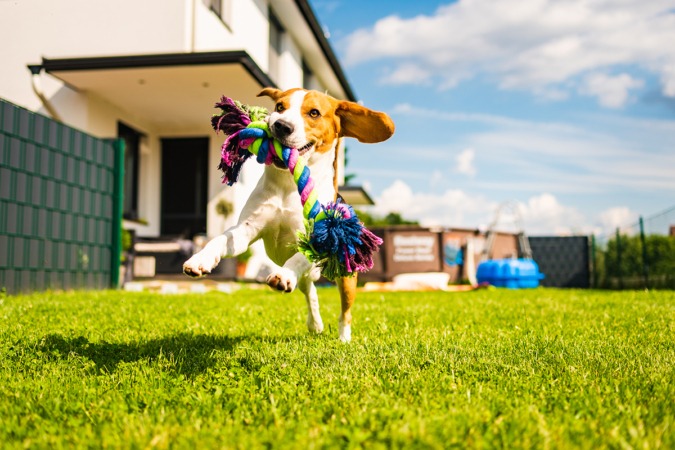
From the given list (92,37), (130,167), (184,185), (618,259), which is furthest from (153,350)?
(618,259)

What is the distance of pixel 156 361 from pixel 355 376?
1171mm

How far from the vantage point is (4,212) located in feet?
24.4

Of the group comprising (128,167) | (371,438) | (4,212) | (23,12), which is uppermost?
(23,12)

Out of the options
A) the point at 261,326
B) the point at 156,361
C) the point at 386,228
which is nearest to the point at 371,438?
the point at 156,361

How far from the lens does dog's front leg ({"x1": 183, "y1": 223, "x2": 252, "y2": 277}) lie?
2901 millimetres

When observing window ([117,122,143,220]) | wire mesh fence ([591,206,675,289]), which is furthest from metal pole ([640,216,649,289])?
window ([117,122,143,220])

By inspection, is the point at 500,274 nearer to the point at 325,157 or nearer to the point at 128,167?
the point at 128,167

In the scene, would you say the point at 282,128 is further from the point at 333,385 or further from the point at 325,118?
the point at 333,385

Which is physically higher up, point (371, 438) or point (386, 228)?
point (386, 228)

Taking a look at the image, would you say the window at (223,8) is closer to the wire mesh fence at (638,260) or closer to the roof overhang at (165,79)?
the roof overhang at (165,79)

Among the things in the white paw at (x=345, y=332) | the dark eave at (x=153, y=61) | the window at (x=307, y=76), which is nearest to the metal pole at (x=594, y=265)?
the window at (x=307, y=76)

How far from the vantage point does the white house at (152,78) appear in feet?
37.8

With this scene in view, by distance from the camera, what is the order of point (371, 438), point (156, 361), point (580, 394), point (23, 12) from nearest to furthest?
point (371, 438), point (580, 394), point (156, 361), point (23, 12)

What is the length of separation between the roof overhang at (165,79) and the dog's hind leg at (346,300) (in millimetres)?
7883
